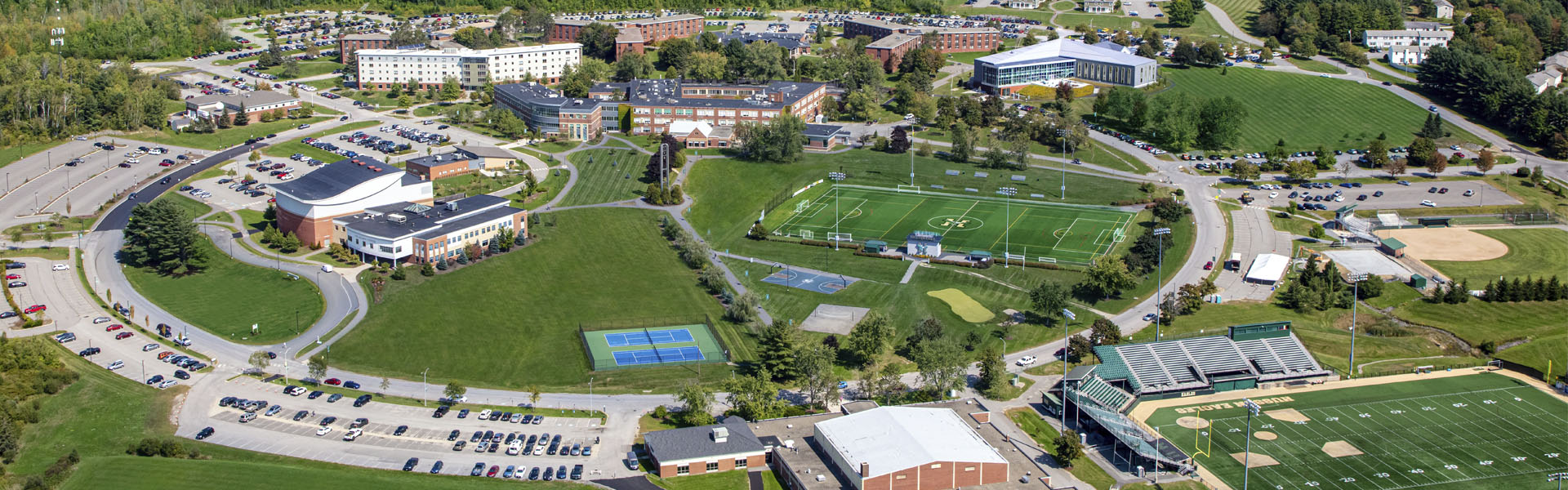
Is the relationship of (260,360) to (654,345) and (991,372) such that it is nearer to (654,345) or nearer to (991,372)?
(654,345)

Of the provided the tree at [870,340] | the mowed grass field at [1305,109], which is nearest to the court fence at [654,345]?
the tree at [870,340]

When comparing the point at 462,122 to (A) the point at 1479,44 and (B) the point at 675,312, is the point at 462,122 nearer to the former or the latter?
(B) the point at 675,312

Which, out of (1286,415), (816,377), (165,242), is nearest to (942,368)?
(816,377)

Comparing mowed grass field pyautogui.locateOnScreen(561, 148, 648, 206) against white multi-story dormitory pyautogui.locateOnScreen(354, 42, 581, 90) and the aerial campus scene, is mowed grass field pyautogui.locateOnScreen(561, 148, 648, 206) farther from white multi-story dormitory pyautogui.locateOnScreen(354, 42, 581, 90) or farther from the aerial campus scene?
white multi-story dormitory pyautogui.locateOnScreen(354, 42, 581, 90)

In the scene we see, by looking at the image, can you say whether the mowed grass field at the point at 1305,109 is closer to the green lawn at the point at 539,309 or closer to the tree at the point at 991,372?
the tree at the point at 991,372

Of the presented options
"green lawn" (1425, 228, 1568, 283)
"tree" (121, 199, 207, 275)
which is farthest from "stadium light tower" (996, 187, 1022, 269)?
"tree" (121, 199, 207, 275)

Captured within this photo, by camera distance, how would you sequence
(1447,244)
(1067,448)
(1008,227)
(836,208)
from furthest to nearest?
(836,208)
(1008,227)
(1447,244)
(1067,448)
